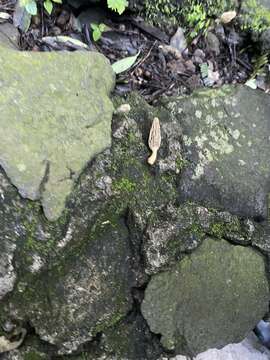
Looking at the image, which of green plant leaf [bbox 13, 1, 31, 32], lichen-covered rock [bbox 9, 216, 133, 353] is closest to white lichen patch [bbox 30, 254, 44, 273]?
lichen-covered rock [bbox 9, 216, 133, 353]

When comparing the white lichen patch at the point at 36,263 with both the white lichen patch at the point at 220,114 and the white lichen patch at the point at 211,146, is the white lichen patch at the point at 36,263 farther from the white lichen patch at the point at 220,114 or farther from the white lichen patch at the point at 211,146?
the white lichen patch at the point at 220,114

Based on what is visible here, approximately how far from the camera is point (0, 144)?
1.87m

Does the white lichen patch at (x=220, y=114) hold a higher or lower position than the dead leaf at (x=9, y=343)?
higher

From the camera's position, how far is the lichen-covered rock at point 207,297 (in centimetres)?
222

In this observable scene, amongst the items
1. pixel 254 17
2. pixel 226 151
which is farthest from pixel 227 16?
pixel 226 151

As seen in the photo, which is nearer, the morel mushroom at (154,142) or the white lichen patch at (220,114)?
the morel mushroom at (154,142)

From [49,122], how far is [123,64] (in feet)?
3.14

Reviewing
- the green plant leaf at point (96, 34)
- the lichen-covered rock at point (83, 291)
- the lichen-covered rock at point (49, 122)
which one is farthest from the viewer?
the green plant leaf at point (96, 34)

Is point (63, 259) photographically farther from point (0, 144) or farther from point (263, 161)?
point (263, 161)

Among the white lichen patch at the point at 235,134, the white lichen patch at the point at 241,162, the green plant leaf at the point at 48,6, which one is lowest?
the green plant leaf at the point at 48,6

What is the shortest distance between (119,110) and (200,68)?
1.06m

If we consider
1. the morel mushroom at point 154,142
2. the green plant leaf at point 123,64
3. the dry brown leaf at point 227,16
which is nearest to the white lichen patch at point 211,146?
the morel mushroom at point 154,142

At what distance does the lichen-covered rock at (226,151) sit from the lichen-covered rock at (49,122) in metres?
0.47

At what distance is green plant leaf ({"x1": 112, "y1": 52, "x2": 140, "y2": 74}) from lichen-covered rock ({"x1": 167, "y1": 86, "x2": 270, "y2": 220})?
563 mm
